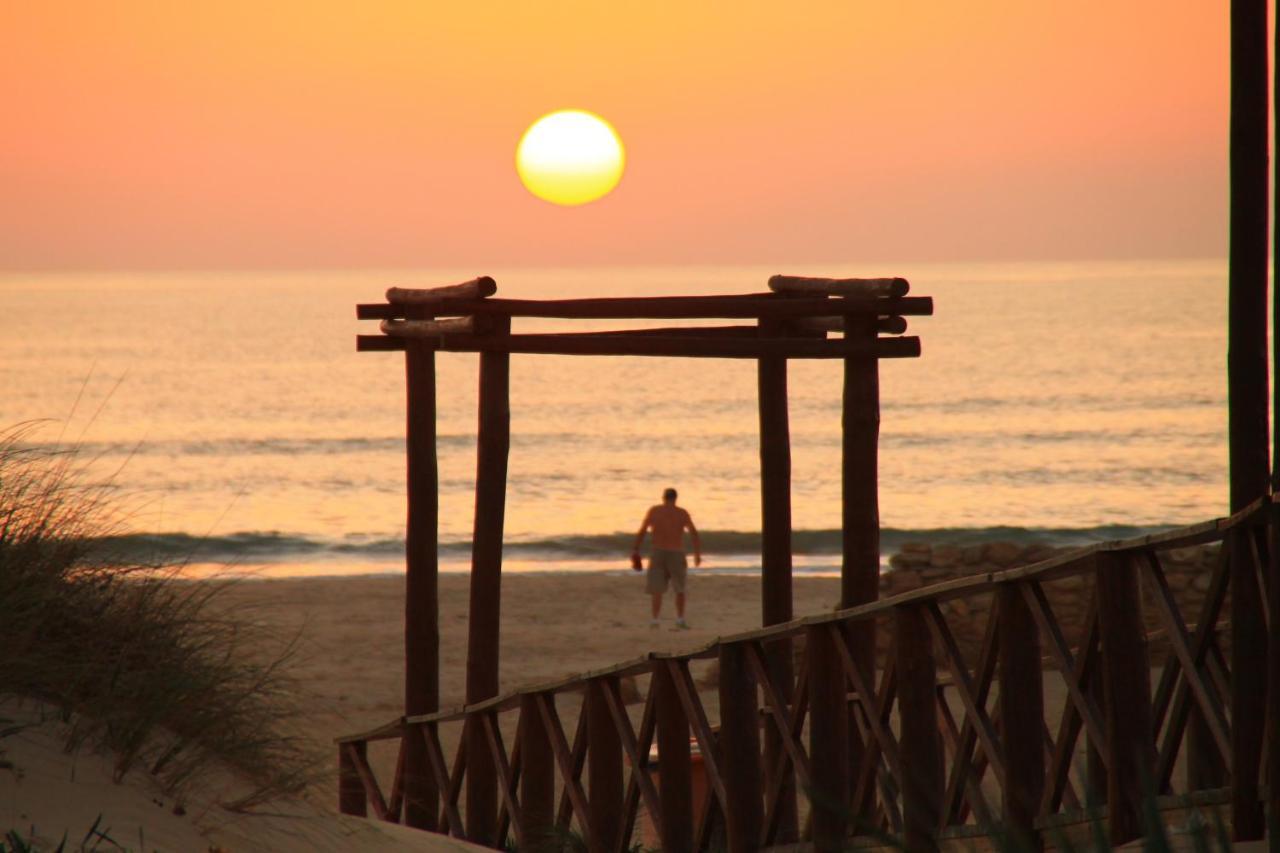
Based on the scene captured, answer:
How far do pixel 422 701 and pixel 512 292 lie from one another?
159253mm

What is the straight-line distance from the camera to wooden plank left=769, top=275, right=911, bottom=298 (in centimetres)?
723

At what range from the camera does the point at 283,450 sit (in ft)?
160

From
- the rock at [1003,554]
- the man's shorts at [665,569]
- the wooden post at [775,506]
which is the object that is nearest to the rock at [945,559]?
the rock at [1003,554]

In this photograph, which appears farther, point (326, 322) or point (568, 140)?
point (326, 322)

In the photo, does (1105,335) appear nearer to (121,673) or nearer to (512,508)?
(512,508)

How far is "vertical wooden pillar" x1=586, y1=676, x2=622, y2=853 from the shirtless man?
1049cm

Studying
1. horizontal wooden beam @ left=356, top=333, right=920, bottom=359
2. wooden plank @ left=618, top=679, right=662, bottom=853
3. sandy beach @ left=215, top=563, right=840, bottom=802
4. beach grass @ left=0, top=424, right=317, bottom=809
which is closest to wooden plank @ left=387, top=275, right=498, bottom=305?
horizontal wooden beam @ left=356, top=333, right=920, bottom=359

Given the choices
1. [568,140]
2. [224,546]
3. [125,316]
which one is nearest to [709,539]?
[224,546]

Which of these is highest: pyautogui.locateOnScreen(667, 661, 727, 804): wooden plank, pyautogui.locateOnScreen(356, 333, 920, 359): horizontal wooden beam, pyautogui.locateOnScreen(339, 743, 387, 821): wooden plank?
pyautogui.locateOnScreen(356, 333, 920, 359): horizontal wooden beam

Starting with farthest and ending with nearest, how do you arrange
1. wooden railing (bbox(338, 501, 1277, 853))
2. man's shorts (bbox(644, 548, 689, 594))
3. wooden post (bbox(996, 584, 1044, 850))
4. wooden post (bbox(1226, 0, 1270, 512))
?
man's shorts (bbox(644, 548, 689, 594)), wooden post (bbox(1226, 0, 1270, 512)), wooden post (bbox(996, 584, 1044, 850)), wooden railing (bbox(338, 501, 1277, 853))

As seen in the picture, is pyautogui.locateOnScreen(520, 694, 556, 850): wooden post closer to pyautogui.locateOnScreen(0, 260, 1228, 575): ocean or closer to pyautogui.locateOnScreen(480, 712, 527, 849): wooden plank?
pyautogui.locateOnScreen(480, 712, 527, 849): wooden plank

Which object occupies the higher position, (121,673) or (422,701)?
(121,673)

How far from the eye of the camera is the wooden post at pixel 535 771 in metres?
7.27

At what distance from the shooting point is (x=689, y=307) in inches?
314
